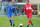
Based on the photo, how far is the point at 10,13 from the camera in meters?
7.80

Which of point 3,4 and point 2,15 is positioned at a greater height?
point 3,4

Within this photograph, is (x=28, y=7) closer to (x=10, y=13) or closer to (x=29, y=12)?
(x=29, y=12)

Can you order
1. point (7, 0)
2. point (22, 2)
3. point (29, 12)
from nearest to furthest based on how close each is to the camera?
point (29, 12) → point (7, 0) → point (22, 2)

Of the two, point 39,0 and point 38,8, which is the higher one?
point 39,0

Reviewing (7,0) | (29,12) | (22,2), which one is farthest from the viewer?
(22,2)

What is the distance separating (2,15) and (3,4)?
1436mm

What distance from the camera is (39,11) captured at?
15531mm

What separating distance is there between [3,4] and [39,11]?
192 inches

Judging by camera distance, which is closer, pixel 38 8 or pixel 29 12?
pixel 29 12

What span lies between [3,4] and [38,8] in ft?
15.4

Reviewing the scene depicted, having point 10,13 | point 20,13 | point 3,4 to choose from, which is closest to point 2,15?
point 3,4

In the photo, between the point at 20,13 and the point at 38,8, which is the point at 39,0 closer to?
the point at 38,8

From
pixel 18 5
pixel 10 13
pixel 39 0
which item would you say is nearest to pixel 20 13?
pixel 18 5

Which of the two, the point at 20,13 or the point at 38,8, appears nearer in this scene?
the point at 20,13
